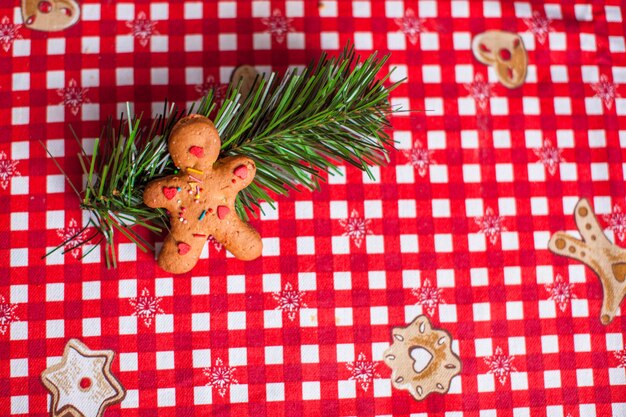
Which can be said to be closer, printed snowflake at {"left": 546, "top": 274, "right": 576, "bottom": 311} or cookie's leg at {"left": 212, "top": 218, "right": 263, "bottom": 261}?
cookie's leg at {"left": 212, "top": 218, "right": 263, "bottom": 261}

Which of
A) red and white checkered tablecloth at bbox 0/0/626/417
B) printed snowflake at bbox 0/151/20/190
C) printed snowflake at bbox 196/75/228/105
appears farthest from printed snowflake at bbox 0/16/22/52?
printed snowflake at bbox 196/75/228/105

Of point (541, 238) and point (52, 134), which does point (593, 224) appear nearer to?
point (541, 238)

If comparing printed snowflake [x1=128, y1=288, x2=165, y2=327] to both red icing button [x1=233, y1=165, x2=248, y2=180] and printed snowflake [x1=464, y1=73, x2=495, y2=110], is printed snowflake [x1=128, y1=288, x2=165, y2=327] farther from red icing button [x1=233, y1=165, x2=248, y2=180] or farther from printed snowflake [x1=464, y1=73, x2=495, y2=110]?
printed snowflake [x1=464, y1=73, x2=495, y2=110]

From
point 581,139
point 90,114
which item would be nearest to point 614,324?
point 581,139

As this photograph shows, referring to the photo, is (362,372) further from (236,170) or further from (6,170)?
(6,170)

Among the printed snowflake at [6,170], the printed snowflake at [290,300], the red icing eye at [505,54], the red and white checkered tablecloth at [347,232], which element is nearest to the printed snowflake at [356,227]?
the red and white checkered tablecloth at [347,232]

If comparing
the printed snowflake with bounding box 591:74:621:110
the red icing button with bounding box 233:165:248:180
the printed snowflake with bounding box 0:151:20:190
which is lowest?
the red icing button with bounding box 233:165:248:180
